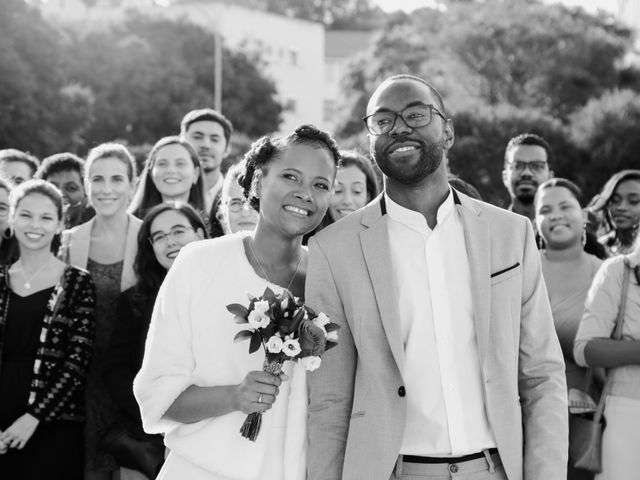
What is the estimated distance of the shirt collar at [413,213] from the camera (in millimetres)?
4273

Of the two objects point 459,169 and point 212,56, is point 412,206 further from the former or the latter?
point 212,56

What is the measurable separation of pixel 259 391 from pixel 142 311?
2240 mm

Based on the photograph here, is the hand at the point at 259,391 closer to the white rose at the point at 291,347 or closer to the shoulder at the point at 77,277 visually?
the white rose at the point at 291,347

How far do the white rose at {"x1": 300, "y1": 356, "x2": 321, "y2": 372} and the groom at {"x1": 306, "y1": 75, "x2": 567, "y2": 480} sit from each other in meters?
0.25

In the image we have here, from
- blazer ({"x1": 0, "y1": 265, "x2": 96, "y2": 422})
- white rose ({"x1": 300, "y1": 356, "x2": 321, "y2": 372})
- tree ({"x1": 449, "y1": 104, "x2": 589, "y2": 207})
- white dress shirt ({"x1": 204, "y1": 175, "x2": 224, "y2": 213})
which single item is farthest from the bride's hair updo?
tree ({"x1": 449, "y1": 104, "x2": 589, "y2": 207})

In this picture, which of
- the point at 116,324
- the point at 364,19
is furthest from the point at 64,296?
the point at 364,19

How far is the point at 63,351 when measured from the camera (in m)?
6.16

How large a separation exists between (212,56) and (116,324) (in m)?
43.2

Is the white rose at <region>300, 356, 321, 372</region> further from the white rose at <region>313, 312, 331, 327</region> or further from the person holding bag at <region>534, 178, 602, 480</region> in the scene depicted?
the person holding bag at <region>534, 178, 602, 480</region>

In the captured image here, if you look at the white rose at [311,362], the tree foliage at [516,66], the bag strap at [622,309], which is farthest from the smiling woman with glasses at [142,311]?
the tree foliage at [516,66]

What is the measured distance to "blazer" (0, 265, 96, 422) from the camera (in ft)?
19.9

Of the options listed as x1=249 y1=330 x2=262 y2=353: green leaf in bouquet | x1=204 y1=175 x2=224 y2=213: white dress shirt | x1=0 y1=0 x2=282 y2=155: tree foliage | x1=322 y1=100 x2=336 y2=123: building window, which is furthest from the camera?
x1=322 y1=100 x2=336 y2=123: building window

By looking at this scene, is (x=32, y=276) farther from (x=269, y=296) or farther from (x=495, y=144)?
(x=495, y=144)

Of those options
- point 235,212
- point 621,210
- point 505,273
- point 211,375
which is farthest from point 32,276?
point 621,210
